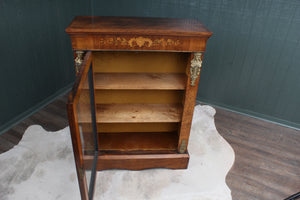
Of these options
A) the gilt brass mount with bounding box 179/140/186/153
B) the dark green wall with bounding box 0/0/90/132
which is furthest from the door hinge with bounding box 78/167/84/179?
the dark green wall with bounding box 0/0/90/132

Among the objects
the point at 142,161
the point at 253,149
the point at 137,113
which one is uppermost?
the point at 137,113

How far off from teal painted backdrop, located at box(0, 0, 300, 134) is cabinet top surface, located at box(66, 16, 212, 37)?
1146 mm

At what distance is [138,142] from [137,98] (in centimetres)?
42

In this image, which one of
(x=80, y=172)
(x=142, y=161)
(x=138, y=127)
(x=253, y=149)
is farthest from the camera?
(x=253, y=149)

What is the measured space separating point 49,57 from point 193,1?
1.95 meters

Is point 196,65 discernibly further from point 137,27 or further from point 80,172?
point 80,172

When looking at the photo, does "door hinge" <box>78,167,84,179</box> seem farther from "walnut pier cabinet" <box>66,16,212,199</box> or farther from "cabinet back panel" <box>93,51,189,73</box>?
"cabinet back panel" <box>93,51,189,73</box>

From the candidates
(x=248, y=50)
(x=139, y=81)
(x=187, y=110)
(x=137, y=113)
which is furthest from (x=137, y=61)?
(x=248, y=50)

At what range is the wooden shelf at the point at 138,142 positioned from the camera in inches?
83.6

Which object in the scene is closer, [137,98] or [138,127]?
[137,98]

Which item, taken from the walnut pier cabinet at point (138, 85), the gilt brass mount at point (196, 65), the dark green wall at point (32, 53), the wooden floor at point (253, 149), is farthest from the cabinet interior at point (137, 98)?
the dark green wall at point (32, 53)

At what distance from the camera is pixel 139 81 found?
6.19ft

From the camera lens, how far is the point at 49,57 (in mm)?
2955

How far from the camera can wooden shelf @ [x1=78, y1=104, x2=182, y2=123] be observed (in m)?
1.99
